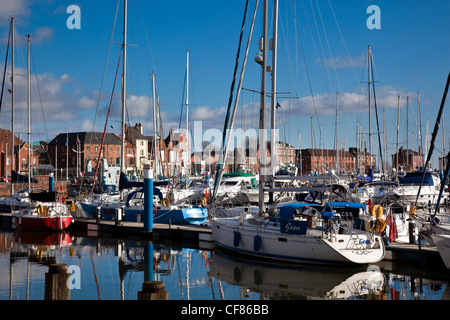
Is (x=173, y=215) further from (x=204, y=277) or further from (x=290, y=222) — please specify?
(x=290, y=222)

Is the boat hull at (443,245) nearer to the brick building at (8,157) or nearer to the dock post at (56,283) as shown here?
the dock post at (56,283)

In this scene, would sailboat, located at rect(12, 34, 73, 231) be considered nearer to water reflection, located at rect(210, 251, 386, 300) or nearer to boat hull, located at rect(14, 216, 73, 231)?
boat hull, located at rect(14, 216, 73, 231)

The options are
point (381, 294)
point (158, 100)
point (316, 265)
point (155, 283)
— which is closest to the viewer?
point (155, 283)

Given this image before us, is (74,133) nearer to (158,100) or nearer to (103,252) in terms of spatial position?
(158,100)

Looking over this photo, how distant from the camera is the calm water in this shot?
57.6 ft

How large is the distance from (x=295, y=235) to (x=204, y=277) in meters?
4.22

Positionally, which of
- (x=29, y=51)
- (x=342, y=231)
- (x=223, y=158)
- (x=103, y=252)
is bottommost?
(x=103, y=252)

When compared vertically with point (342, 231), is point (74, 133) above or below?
above

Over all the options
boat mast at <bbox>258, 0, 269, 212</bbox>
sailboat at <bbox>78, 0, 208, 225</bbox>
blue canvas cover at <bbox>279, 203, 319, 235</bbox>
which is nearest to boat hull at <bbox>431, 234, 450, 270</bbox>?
blue canvas cover at <bbox>279, 203, 319, 235</bbox>

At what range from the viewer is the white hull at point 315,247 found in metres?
20.3

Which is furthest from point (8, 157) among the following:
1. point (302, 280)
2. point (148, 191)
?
point (302, 280)

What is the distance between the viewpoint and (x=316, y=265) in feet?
69.3
